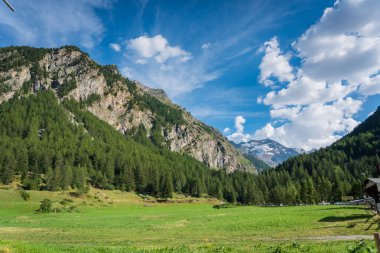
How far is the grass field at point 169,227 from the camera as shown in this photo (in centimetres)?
2670

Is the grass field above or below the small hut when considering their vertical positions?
below

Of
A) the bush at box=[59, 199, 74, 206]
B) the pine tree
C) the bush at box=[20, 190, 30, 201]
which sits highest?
the pine tree

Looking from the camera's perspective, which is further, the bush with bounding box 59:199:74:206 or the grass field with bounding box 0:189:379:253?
the bush with bounding box 59:199:74:206

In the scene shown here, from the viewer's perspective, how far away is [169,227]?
5584 cm

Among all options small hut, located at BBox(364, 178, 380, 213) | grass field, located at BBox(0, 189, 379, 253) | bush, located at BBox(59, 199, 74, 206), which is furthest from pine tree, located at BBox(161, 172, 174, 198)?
small hut, located at BBox(364, 178, 380, 213)

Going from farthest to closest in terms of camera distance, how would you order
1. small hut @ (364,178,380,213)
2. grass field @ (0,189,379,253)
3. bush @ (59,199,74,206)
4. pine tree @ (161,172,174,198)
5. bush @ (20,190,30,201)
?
pine tree @ (161,172,174,198)
bush @ (59,199,74,206)
bush @ (20,190,30,201)
small hut @ (364,178,380,213)
grass field @ (0,189,379,253)

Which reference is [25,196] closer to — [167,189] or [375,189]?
[167,189]

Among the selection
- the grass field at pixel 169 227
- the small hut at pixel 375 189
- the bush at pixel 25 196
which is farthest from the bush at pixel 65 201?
the small hut at pixel 375 189

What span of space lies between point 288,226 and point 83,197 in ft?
356

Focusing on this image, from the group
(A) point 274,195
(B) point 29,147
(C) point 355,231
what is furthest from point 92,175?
(C) point 355,231

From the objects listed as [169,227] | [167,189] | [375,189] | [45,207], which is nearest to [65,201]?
[45,207]

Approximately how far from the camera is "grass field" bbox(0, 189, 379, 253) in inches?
1051

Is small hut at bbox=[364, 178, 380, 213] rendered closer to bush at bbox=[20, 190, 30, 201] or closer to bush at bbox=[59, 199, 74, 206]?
bush at bbox=[59, 199, 74, 206]

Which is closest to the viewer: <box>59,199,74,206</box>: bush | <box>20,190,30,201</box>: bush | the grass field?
the grass field
